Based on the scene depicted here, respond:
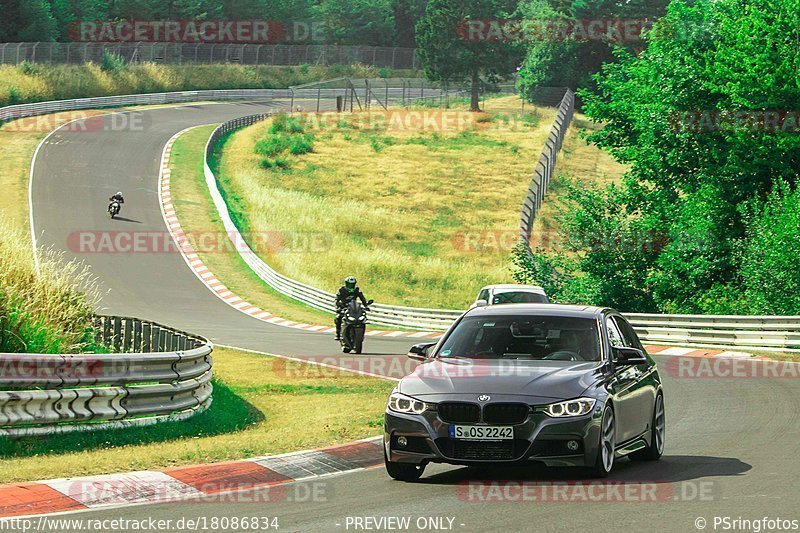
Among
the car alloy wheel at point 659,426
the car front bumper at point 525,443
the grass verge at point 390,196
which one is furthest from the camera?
the grass verge at point 390,196

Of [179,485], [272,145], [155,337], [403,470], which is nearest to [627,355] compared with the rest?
[403,470]

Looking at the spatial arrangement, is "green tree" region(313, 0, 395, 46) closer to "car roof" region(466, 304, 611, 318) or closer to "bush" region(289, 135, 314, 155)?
"bush" region(289, 135, 314, 155)

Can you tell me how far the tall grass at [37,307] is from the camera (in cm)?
1394

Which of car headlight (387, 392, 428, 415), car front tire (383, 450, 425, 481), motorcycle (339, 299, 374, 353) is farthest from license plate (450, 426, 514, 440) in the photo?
motorcycle (339, 299, 374, 353)

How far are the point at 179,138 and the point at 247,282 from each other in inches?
1179

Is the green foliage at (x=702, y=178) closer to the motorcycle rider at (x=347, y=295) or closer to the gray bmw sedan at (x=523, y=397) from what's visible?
the motorcycle rider at (x=347, y=295)

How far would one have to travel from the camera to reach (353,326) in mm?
27109

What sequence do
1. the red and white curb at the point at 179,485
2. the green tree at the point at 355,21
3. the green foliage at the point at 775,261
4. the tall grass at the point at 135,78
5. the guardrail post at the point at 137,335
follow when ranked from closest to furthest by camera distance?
the red and white curb at the point at 179,485
the guardrail post at the point at 137,335
the green foliage at the point at 775,261
the tall grass at the point at 135,78
the green tree at the point at 355,21

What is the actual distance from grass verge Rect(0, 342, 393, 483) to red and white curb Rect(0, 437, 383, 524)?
0.40 meters

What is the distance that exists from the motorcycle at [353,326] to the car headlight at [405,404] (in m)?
16.6

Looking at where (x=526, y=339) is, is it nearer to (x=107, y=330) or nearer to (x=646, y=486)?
(x=646, y=486)

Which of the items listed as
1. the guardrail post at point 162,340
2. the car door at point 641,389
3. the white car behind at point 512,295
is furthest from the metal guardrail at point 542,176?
the car door at point 641,389

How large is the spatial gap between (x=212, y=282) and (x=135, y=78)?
5462cm

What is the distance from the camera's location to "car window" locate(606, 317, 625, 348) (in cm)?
1155
